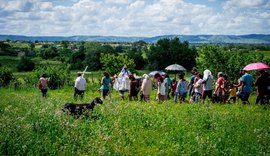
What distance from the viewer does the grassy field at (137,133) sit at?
27.1ft

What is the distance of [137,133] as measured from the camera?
34.8ft

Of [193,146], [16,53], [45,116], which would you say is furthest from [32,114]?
[16,53]

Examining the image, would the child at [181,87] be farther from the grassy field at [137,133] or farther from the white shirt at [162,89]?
the grassy field at [137,133]

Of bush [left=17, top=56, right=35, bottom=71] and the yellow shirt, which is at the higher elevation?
the yellow shirt

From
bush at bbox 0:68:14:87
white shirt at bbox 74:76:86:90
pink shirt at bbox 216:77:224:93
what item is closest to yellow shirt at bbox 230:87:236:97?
pink shirt at bbox 216:77:224:93

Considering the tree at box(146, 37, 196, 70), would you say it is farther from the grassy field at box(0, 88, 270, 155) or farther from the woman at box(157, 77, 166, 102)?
the grassy field at box(0, 88, 270, 155)

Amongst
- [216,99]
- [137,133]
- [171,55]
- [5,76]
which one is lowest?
[171,55]

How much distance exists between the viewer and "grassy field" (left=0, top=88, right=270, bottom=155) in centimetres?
826

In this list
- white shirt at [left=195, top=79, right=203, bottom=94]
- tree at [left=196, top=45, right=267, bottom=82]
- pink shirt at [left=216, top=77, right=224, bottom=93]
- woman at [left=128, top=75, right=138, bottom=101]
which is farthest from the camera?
tree at [left=196, top=45, right=267, bottom=82]

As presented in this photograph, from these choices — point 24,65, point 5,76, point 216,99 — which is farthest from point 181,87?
point 24,65

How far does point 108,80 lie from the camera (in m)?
19.4

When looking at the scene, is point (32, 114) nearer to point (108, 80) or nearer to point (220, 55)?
point (108, 80)

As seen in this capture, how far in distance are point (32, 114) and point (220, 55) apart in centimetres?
3271

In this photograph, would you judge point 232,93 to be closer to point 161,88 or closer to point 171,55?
point 161,88
